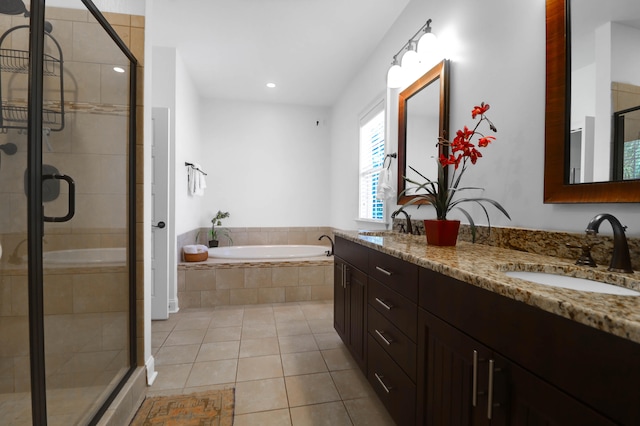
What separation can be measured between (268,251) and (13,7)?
3.53m

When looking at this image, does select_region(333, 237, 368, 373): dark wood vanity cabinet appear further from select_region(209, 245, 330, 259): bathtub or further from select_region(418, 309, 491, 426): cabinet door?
select_region(209, 245, 330, 259): bathtub

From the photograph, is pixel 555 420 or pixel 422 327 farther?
pixel 422 327

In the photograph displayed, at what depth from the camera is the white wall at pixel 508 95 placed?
48.4 inches

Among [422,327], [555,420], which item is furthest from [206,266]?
[555,420]

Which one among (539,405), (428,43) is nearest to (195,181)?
(428,43)

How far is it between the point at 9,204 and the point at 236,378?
1448 mm

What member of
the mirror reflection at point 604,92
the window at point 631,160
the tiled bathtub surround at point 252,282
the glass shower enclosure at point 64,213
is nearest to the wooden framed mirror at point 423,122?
the mirror reflection at point 604,92

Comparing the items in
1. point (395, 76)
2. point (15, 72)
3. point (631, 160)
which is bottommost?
point (631, 160)

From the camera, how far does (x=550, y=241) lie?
1.15 meters

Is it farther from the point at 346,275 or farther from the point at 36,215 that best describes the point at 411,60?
the point at 36,215

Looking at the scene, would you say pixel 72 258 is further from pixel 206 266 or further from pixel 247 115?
pixel 247 115

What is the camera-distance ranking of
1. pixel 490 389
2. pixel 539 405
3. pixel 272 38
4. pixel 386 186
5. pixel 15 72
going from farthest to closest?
pixel 272 38, pixel 386 186, pixel 15 72, pixel 490 389, pixel 539 405

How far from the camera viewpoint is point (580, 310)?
52cm

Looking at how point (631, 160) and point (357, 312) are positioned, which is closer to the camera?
point (631, 160)
